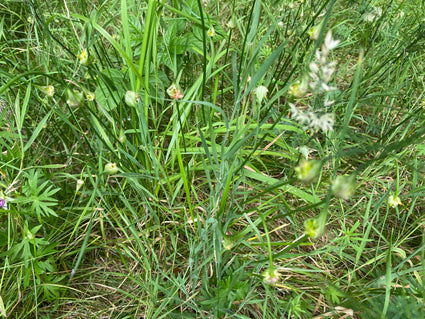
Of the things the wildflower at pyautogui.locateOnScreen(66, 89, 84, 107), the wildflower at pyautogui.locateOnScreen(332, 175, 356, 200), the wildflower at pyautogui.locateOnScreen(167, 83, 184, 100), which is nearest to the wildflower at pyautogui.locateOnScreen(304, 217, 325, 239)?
the wildflower at pyautogui.locateOnScreen(332, 175, 356, 200)

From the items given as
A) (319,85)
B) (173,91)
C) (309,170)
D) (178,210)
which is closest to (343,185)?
(309,170)

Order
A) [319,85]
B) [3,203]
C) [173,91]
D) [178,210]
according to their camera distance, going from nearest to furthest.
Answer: [319,85] < [173,91] < [3,203] < [178,210]

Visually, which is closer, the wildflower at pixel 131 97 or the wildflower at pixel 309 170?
the wildflower at pixel 309 170

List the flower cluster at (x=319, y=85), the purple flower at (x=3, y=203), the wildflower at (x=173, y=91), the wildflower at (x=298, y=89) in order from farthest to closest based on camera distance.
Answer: the purple flower at (x=3, y=203) < the wildflower at (x=173, y=91) < the wildflower at (x=298, y=89) < the flower cluster at (x=319, y=85)

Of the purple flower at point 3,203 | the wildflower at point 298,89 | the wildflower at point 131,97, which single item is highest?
the wildflower at point 298,89

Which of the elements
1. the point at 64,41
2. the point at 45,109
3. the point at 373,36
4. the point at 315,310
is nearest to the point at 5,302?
the point at 45,109

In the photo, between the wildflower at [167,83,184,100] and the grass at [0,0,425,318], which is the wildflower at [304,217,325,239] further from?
the wildflower at [167,83,184,100]

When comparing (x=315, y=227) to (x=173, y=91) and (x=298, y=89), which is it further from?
(x=173, y=91)

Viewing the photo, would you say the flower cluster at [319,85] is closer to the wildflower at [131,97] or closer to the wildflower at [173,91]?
the wildflower at [173,91]

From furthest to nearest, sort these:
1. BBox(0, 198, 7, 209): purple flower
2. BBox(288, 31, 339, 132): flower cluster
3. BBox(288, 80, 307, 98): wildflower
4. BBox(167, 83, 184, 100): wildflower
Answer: BBox(0, 198, 7, 209): purple flower < BBox(167, 83, 184, 100): wildflower < BBox(288, 80, 307, 98): wildflower < BBox(288, 31, 339, 132): flower cluster

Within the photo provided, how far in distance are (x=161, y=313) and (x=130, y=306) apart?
0.35 ft

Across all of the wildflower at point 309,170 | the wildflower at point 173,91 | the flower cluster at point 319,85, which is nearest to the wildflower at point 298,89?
the flower cluster at point 319,85

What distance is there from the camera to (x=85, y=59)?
2.73ft

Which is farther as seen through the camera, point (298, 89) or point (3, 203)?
point (3, 203)
